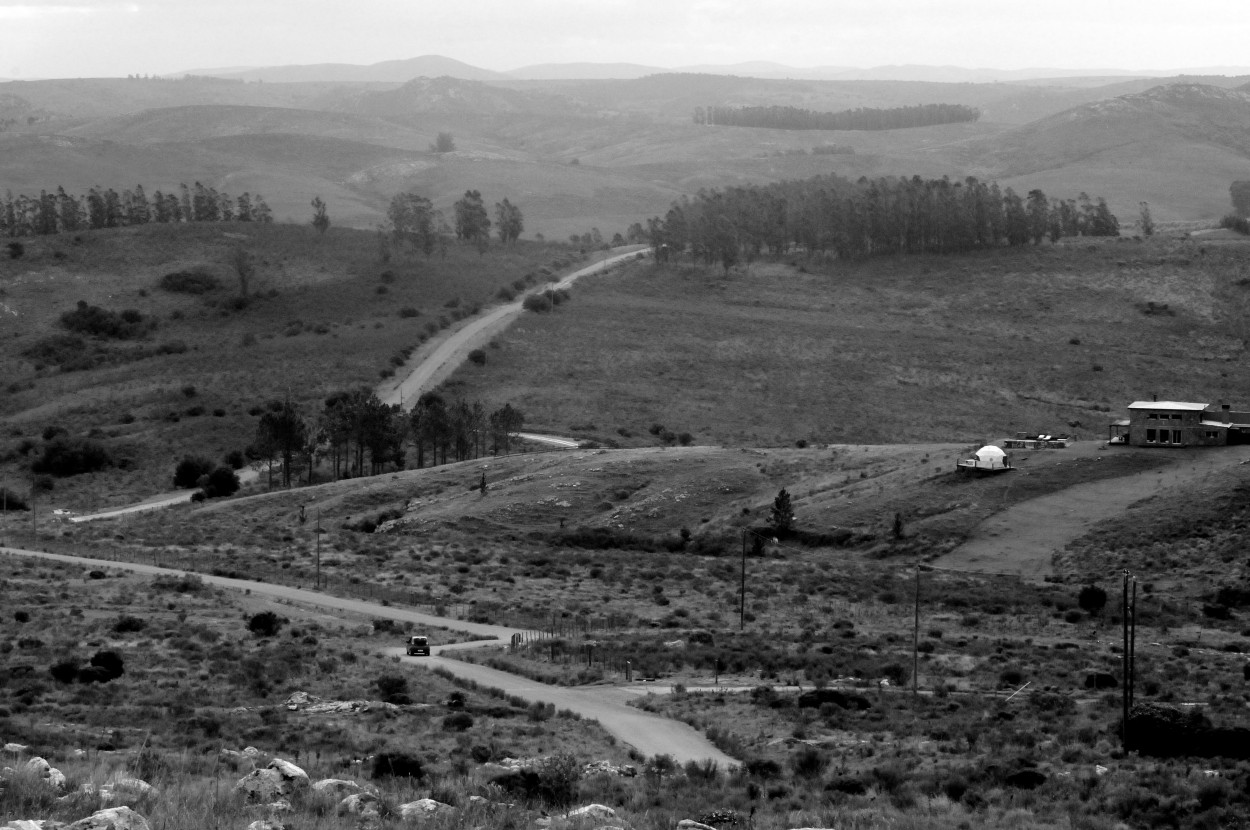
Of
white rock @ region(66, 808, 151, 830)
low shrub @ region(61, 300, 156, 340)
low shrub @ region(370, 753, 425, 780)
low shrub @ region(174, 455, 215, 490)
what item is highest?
white rock @ region(66, 808, 151, 830)

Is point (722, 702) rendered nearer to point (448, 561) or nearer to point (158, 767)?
point (158, 767)

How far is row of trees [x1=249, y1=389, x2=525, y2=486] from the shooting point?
91312mm

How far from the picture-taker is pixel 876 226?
167 meters

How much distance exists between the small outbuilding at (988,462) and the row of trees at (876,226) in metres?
91.3

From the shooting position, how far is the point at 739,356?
128375 millimetres

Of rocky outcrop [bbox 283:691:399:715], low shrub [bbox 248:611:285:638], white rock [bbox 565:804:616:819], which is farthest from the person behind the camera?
low shrub [bbox 248:611:285:638]

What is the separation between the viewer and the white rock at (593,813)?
22.3m

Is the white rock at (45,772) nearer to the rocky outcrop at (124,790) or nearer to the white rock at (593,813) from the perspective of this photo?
the rocky outcrop at (124,790)

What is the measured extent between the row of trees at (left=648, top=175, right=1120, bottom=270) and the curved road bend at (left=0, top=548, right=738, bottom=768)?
11120 centimetres

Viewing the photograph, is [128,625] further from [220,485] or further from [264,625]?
[220,485]

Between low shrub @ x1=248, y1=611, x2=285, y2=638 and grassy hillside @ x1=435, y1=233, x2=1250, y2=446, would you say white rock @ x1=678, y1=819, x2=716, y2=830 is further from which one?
grassy hillside @ x1=435, y1=233, x2=1250, y2=446

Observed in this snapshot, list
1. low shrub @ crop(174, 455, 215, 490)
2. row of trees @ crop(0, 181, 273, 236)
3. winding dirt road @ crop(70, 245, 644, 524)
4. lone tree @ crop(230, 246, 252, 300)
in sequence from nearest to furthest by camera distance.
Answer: winding dirt road @ crop(70, 245, 644, 524) < low shrub @ crop(174, 455, 215, 490) < lone tree @ crop(230, 246, 252, 300) < row of trees @ crop(0, 181, 273, 236)

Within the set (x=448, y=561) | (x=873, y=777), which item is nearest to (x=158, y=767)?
(x=873, y=777)

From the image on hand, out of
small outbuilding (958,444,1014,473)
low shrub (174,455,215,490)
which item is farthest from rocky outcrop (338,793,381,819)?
low shrub (174,455,215,490)
